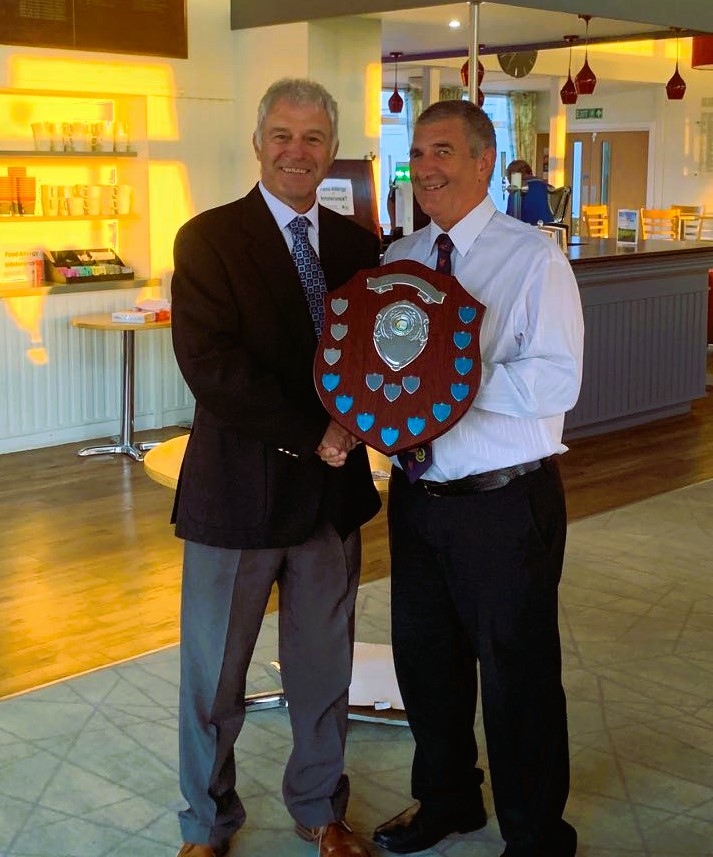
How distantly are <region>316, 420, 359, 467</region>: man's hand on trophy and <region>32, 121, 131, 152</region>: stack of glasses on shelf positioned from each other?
5.06 metres

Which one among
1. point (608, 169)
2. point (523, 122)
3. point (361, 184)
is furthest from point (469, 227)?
point (523, 122)

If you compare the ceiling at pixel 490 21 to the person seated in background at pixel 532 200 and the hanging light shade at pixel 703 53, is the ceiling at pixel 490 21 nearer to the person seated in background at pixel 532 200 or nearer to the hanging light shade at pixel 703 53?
the hanging light shade at pixel 703 53

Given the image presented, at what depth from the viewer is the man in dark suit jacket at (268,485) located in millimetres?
2326

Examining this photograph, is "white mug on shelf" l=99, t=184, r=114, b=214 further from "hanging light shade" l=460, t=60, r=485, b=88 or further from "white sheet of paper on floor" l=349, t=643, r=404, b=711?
"white sheet of paper on floor" l=349, t=643, r=404, b=711

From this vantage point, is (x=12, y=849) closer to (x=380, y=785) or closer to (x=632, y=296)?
(x=380, y=785)

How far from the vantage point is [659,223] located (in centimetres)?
1563

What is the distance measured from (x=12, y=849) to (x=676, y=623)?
250cm

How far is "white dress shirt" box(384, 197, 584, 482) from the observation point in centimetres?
230

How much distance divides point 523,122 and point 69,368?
12977 mm

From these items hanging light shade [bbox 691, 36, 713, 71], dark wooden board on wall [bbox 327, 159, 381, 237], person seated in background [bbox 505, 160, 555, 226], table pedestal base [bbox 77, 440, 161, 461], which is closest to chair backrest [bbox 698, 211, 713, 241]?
hanging light shade [bbox 691, 36, 713, 71]

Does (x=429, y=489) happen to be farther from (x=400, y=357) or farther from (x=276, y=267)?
(x=276, y=267)

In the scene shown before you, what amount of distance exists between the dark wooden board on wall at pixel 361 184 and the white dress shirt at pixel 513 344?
306 centimetres

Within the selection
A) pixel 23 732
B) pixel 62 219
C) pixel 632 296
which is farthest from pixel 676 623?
pixel 62 219

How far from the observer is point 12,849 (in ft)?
9.05
